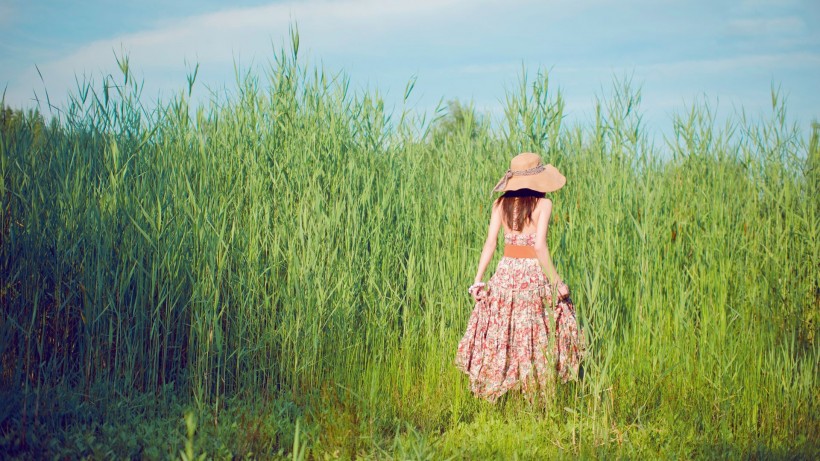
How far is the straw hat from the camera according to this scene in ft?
12.4

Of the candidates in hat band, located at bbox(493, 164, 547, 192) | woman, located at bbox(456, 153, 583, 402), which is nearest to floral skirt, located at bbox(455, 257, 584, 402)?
woman, located at bbox(456, 153, 583, 402)

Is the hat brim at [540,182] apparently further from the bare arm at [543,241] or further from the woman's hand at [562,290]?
the woman's hand at [562,290]

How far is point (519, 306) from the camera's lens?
12.6ft

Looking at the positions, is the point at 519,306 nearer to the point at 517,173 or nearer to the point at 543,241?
the point at 543,241

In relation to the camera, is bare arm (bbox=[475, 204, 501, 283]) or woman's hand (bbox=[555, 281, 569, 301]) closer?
woman's hand (bbox=[555, 281, 569, 301])

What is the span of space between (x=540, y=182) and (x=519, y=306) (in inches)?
30.8

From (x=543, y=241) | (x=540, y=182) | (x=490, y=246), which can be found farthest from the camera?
(x=490, y=246)

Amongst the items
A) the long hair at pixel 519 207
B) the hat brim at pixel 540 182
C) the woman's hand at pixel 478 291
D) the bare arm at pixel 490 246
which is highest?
the hat brim at pixel 540 182

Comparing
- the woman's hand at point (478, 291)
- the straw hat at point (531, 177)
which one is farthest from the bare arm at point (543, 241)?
the woman's hand at point (478, 291)

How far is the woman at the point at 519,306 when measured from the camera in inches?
147

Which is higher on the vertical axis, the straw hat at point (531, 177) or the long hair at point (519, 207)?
the straw hat at point (531, 177)

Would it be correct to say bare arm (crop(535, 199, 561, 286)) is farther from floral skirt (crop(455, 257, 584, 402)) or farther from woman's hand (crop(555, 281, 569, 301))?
floral skirt (crop(455, 257, 584, 402))

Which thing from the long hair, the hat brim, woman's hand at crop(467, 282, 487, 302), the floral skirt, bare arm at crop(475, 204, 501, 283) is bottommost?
the floral skirt

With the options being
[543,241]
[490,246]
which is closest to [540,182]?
[543,241]
